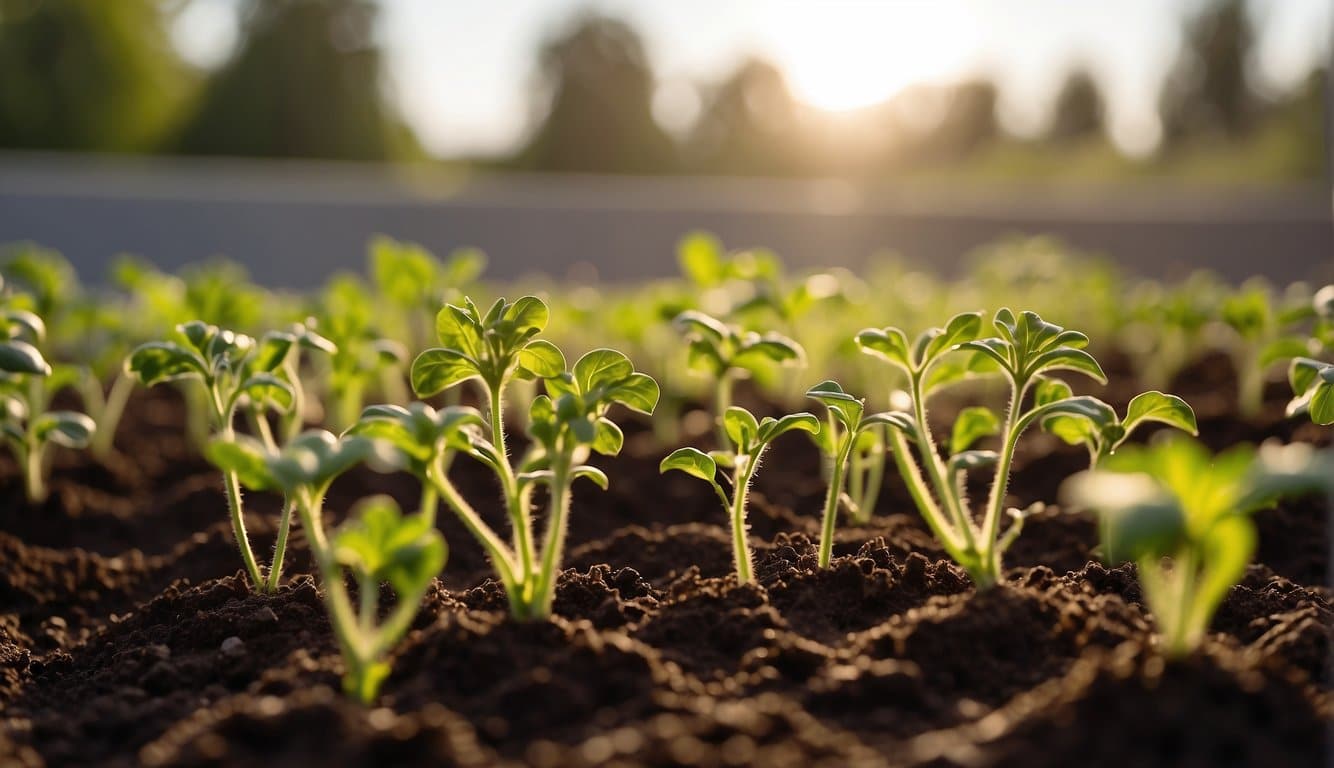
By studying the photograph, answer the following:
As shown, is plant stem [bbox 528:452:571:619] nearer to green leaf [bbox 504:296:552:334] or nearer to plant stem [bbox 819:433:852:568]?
green leaf [bbox 504:296:552:334]

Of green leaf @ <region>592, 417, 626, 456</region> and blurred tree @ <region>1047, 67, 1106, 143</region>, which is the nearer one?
green leaf @ <region>592, 417, 626, 456</region>

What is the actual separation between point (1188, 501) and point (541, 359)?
0.80 metres

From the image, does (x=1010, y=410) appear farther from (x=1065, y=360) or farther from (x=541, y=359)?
(x=541, y=359)

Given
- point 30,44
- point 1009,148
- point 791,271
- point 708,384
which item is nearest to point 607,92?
point 1009,148

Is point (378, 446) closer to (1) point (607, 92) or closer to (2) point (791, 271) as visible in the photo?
(2) point (791, 271)

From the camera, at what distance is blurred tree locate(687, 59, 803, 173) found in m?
21.4

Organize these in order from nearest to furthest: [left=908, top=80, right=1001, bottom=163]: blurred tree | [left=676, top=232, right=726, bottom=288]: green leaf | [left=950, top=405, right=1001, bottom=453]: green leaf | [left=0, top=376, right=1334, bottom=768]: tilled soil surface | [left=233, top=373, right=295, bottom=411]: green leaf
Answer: [left=0, top=376, right=1334, bottom=768]: tilled soil surface < [left=233, top=373, right=295, bottom=411]: green leaf < [left=950, top=405, right=1001, bottom=453]: green leaf < [left=676, top=232, right=726, bottom=288]: green leaf < [left=908, top=80, right=1001, bottom=163]: blurred tree

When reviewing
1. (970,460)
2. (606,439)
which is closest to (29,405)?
(606,439)

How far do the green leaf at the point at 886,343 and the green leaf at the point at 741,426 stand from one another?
0.60 ft

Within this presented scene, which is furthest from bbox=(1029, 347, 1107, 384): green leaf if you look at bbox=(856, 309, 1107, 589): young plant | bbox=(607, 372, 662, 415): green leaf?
bbox=(607, 372, 662, 415): green leaf

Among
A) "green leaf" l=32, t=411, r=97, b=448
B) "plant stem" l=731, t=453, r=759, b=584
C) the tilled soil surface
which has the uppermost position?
"green leaf" l=32, t=411, r=97, b=448

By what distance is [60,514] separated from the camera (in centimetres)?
240

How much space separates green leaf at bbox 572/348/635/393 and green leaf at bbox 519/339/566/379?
72mm

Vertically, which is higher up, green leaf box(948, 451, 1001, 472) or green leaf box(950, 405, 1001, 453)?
green leaf box(950, 405, 1001, 453)
